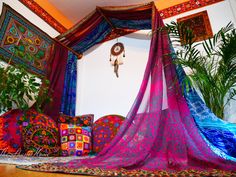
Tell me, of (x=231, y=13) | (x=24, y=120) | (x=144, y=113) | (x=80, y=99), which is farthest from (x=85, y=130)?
(x=231, y=13)

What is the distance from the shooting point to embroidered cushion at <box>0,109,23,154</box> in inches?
60.1

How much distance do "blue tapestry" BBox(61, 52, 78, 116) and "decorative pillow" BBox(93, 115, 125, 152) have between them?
0.50 meters

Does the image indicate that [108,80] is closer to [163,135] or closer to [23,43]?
[23,43]

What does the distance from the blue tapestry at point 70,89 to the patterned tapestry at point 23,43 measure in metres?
0.31

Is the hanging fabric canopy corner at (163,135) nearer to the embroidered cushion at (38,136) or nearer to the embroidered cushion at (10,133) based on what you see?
the embroidered cushion at (38,136)

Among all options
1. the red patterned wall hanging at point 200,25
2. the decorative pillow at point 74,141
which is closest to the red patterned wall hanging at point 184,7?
the red patterned wall hanging at point 200,25

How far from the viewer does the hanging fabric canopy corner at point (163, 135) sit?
875 millimetres

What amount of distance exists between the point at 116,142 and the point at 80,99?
165 cm

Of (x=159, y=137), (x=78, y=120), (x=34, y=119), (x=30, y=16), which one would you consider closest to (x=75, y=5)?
(x=30, y=16)

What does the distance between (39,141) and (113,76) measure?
135 centimetres

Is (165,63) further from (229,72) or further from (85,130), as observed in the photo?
(85,130)

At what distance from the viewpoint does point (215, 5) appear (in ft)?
7.21

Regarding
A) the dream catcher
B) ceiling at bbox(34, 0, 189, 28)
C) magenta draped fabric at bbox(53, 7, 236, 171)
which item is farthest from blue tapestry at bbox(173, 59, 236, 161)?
ceiling at bbox(34, 0, 189, 28)

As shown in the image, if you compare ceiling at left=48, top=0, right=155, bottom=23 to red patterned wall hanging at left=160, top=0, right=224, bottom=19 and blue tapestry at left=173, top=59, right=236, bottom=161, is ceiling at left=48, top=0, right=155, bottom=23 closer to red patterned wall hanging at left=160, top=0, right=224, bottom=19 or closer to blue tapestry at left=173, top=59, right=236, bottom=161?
red patterned wall hanging at left=160, top=0, right=224, bottom=19
